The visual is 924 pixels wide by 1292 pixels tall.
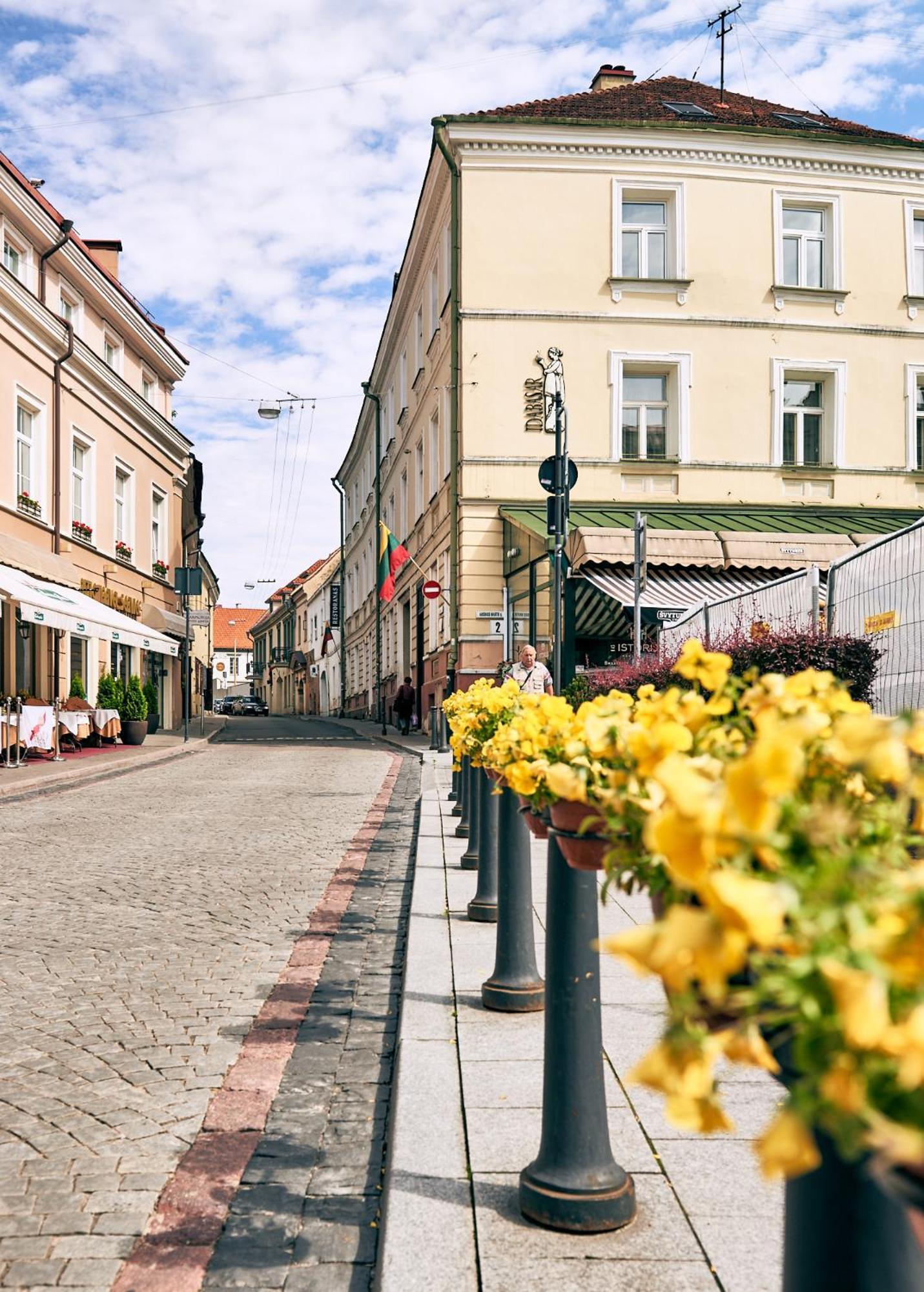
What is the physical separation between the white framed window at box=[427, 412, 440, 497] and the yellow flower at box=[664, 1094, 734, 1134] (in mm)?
24182

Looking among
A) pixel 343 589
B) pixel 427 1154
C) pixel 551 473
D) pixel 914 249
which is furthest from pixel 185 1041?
pixel 343 589

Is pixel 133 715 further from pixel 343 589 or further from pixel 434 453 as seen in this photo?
pixel 343 589

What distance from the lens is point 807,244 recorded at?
22.9m

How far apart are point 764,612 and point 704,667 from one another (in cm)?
1005

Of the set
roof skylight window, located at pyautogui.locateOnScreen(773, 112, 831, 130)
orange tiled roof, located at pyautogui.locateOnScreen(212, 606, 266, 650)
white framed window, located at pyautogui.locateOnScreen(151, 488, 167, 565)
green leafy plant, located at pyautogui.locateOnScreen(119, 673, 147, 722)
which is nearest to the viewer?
green leafy plant, located at pyautogui.locateOnScreen(119, 673, 147, 722)

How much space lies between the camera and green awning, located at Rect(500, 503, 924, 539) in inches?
811

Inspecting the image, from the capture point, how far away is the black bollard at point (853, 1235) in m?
1.49

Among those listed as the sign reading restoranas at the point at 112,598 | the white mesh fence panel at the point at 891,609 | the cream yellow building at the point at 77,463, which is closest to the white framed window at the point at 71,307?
the cream yellow building at the point at 77,463

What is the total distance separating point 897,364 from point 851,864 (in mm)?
23919

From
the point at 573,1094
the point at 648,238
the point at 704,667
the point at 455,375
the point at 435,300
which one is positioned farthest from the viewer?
the point at 435,300

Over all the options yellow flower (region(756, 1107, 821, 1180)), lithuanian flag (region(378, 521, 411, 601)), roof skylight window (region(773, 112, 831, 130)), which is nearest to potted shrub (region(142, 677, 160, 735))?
lithuanian flag (region(378, 521, 411, 601))

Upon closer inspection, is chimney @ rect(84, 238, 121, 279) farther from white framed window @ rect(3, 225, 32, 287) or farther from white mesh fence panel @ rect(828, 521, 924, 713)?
white mesh fence panel @ rect(828, 521, 924, 713)

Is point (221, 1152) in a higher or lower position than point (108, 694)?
lower

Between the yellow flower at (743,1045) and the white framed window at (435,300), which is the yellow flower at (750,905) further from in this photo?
the white framed window at (435,300)
